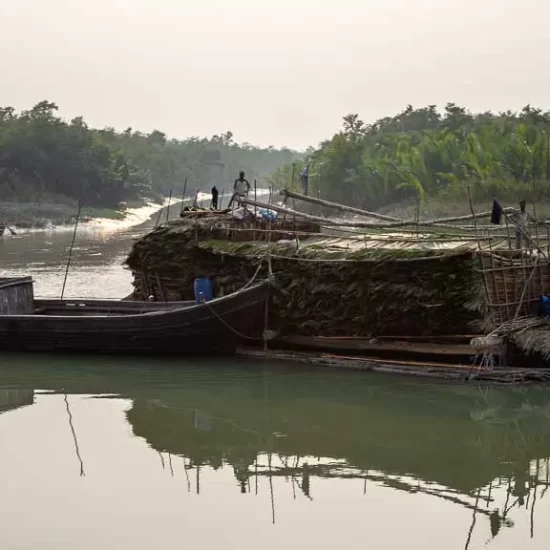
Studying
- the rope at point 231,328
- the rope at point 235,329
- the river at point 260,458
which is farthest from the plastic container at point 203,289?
the river at point 260,458

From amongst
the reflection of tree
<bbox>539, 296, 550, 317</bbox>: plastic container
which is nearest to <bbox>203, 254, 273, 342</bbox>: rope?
the reflection of tree

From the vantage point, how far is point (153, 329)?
40.2 feet

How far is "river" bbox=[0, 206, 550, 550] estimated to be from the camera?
6629mm

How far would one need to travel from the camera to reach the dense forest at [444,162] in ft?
107

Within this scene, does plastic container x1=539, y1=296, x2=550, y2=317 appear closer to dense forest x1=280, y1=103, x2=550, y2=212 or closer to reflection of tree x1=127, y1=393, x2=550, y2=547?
reflection of tree x1=127, y1=393, x2=550, y2=547

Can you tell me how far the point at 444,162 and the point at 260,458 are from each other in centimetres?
3288

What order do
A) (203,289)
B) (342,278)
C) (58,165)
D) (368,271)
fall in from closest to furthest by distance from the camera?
(368,271), (342,278), (203,289), (58,165)

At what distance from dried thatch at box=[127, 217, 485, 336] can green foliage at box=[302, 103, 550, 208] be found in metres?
16.1

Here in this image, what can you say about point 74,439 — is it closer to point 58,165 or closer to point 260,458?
point 260,458

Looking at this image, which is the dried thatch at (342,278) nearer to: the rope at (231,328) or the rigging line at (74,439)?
the rope at (231,328)

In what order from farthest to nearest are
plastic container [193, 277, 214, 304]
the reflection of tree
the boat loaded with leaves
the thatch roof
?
1. plastic container [193, 277, 214, 304]
2. the boat loaded with leaves
3. the thatch roof
4. the reflection of tree

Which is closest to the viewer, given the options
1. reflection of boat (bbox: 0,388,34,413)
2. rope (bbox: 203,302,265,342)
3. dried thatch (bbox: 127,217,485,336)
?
reflection of boat (bbox: 0,388,34,413)

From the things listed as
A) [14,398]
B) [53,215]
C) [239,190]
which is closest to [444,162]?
[53,215]

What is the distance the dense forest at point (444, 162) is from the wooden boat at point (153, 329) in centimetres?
1564
